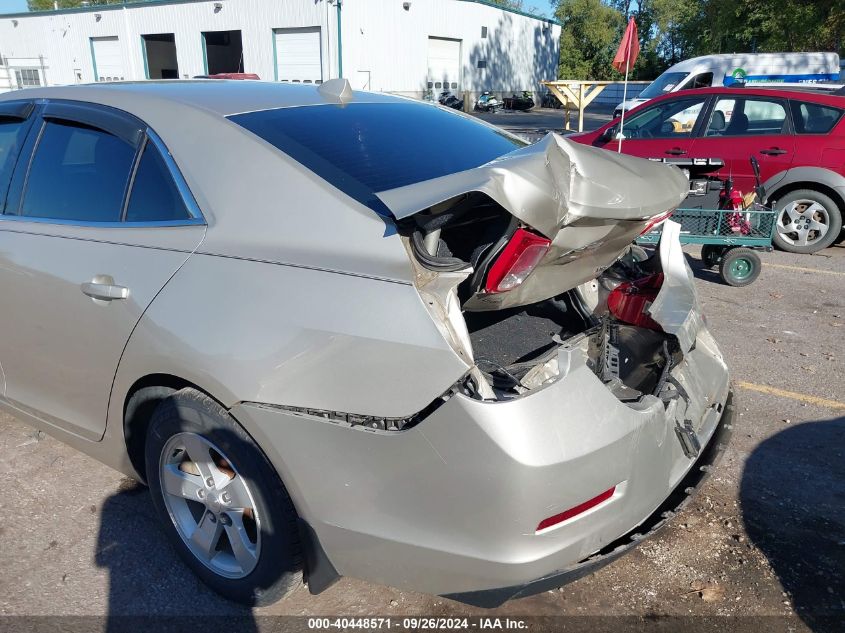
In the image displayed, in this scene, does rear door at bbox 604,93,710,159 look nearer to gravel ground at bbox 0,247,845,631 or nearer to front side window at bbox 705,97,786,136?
front side window at bbox 705,97,786,136

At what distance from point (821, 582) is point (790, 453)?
1.02 metres

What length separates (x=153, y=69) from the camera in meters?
36.2

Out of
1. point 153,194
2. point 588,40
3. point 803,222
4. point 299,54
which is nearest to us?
point 153,194

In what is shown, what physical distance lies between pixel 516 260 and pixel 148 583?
1.89 m

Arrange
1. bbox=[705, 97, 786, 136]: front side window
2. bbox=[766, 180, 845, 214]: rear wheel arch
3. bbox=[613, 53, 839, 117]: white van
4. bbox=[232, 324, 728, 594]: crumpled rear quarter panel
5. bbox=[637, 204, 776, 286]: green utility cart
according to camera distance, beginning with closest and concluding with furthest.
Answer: bbox=[232, 324, 728, 594]: crumpled rear quarter panel
bbox=[637, 204, 776, 286]: green utility cart
bbox=[766, 180, 845, 214]: rear wheel arch
bbox=[705, 97, 786, 136]: front side window
bbox=[613, 53, 839, 117]: white van

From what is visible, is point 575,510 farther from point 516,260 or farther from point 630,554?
point 630,554

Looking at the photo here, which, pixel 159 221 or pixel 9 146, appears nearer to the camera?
pixel 159 221

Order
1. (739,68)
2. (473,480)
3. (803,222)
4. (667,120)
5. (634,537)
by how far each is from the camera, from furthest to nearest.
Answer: (739,68) < (667,120) < (803,222) < (634,537) < (473,480)

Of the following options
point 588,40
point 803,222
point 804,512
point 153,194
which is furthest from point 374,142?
point 588,40

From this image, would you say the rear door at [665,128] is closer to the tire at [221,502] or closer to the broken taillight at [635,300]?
the broken taillight at [635,300]

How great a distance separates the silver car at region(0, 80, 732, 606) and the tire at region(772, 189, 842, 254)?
563 cm

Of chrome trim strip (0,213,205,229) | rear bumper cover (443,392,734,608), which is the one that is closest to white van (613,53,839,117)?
rear bumper cover (443,392,734,608)

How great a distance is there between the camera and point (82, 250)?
2.61 meters

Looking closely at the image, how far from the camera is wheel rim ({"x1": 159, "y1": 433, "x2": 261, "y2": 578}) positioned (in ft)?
7.57
